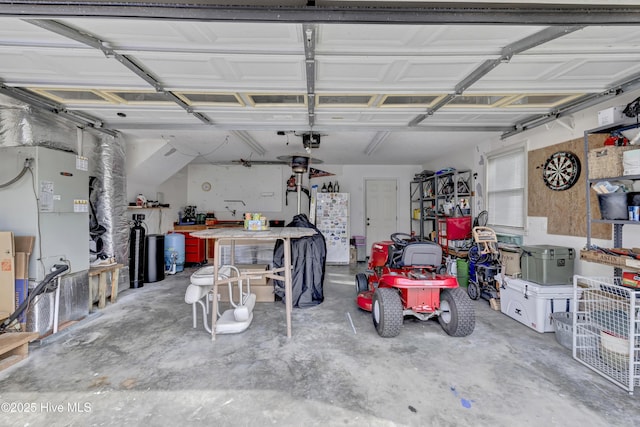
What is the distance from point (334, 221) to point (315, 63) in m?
4.58

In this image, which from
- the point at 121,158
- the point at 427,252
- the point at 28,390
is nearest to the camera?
the point at 28,390

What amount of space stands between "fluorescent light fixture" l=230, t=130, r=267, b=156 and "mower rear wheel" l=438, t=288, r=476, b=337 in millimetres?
3699

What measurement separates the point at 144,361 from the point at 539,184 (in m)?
4.90

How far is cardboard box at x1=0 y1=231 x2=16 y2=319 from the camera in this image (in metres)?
2.44

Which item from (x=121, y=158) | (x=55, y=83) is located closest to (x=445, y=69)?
(x=55, y=83)

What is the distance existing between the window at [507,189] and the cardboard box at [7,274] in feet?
19.4

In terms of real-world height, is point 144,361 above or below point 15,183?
below

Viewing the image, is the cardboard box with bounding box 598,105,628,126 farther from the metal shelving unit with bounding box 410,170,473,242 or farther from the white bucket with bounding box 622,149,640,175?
the metal shelving unit with bounding box 410,170,473,242

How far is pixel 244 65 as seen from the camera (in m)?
2.16

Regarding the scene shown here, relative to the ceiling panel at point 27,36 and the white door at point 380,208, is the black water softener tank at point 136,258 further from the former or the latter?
the white door at point 380,208

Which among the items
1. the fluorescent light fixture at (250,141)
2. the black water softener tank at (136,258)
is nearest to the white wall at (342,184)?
the fluorescent light fixture at (250,141)

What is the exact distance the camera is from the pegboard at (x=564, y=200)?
9.32 ft

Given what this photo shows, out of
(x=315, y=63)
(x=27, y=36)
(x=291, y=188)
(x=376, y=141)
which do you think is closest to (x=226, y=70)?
(x=315, y=63)

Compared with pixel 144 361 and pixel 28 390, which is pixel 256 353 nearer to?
pixel 144 361
